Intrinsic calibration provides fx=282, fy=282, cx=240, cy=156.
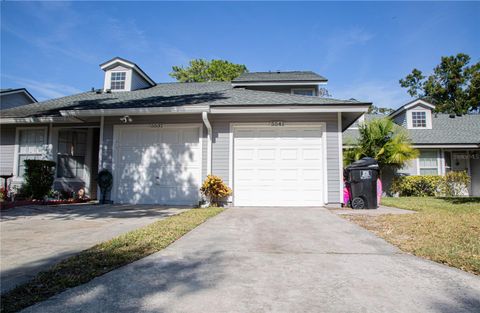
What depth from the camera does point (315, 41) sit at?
1251cm

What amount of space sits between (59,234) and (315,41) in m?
11.9

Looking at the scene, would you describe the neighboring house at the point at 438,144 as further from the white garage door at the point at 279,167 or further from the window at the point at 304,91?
the white garage door at the point at 279,167

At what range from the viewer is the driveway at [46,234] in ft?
9.94

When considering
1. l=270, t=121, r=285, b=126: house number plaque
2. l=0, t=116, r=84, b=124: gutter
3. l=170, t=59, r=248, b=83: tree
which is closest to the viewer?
l=270, t=121, r=285, b=126: house number plaque

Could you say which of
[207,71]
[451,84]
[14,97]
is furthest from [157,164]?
[451,84]

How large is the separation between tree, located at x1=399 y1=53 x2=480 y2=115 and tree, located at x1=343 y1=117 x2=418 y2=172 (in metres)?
20.9

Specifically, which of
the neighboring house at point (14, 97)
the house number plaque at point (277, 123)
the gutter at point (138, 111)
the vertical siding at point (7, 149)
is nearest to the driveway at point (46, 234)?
the gutter at point (138, 111)

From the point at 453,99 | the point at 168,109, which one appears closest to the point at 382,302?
the point at 168,109

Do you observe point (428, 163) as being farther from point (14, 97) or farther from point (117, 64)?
point (14, 97)

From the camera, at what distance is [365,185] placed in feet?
25.5

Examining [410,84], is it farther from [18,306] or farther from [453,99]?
[18,306]

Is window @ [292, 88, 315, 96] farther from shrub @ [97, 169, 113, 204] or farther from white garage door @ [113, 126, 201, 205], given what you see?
shrub @ [97, 169, 113, 204]

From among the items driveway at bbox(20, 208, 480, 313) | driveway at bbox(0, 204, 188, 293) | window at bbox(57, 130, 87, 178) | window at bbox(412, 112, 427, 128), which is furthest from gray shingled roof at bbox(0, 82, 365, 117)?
window at bbox(412, 112, 427, 128)

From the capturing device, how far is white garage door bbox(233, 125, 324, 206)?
332 inches
